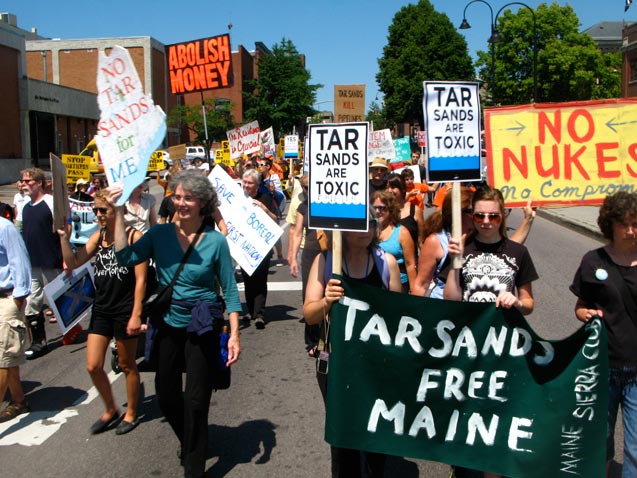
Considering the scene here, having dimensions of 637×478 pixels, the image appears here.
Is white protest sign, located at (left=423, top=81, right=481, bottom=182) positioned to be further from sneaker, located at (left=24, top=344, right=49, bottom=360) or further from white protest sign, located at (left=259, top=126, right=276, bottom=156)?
white protest sign, located at (left=259, top=126, right=276, bottom=156)

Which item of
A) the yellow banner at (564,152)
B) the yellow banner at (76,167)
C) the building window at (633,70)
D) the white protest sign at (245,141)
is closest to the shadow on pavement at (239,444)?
the yellow banner at (564,152)

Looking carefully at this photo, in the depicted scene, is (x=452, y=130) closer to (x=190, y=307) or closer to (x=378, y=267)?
(x=378, y=267)

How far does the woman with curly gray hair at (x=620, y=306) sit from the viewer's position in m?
3.51

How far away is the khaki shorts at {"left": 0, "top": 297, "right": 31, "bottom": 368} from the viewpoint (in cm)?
507

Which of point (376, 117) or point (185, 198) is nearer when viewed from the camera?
point (185, 198)

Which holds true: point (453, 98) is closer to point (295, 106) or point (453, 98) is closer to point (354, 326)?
point (354, 326)

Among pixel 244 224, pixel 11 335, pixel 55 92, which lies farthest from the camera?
pixel 55 92

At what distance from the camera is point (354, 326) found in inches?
139

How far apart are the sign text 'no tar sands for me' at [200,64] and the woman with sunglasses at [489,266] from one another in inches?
360

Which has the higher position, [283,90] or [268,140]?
[283,90]

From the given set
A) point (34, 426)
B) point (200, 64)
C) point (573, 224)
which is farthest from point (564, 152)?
point (573, 224)

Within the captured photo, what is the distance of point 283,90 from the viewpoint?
62.2 meters

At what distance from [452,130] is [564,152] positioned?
3.54ft

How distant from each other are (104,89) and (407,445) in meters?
2.86
